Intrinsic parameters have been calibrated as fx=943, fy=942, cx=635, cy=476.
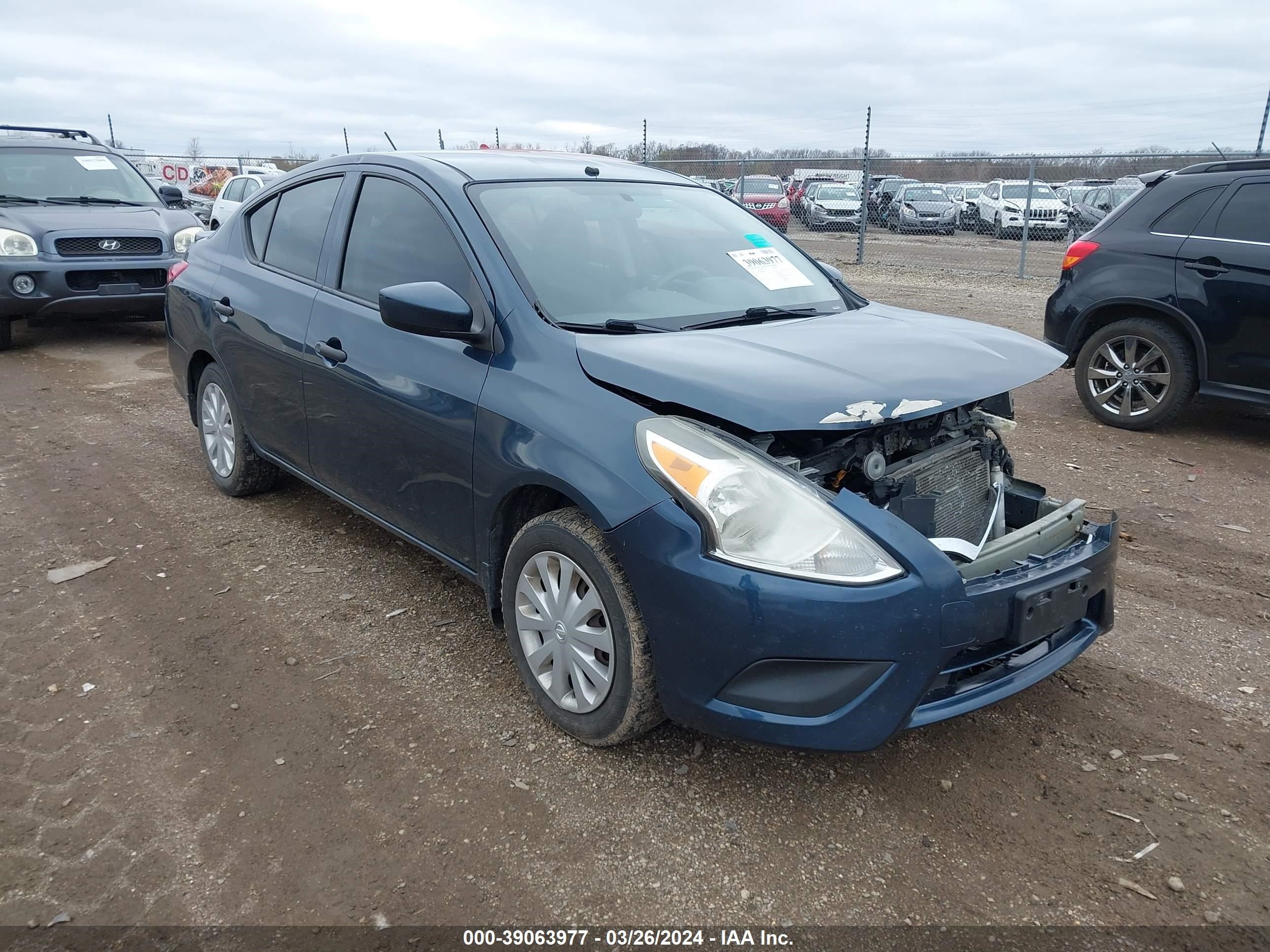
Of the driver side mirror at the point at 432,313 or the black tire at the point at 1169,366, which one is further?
the black tire at the point at 1169,366

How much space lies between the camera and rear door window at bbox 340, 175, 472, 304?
3.36 metres

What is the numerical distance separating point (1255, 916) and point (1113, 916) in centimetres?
34

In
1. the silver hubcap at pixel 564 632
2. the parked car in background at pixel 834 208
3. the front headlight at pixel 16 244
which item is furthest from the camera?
the parked car in background at pixel 834 208

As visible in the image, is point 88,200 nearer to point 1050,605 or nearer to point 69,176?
point 69,176

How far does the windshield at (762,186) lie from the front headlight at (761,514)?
20611 millimetres

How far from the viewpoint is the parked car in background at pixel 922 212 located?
76.6 ft

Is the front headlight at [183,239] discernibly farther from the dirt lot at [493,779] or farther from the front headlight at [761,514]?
the front headlight at [761,514]

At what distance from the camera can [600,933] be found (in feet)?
7.44

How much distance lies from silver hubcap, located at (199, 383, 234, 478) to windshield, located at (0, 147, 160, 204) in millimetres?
6014

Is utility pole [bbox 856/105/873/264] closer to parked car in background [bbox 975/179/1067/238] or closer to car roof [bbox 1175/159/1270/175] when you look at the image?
parked car in background [bbox 975/179/1067/238]

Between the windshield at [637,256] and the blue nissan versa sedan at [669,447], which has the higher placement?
the windshield at [637,256]

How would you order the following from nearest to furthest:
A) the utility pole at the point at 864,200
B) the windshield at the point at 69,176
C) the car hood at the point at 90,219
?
the car hood at the point at 90,219, the windshield at the point at 69,176, the utility pole at the point at 864,200

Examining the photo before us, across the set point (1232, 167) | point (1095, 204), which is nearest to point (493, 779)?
point (1232, 167)

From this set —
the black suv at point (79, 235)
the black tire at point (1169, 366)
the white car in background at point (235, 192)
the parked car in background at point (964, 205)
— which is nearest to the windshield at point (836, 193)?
the parked car in background at point (964, 205)
